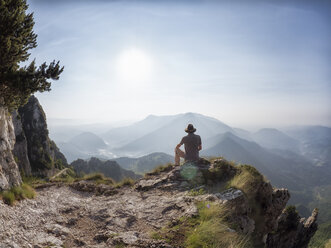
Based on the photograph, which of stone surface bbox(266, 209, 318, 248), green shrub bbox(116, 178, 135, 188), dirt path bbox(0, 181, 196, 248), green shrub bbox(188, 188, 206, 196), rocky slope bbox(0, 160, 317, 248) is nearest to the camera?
dirt path bbox(0, 181, 196, 248)

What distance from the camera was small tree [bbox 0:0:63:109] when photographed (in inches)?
319

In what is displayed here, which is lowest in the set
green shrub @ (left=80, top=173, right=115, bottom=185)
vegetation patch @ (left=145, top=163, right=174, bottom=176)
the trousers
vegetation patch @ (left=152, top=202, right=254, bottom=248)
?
green shrub @ (left=80, top=173, right=115, bottom=185)

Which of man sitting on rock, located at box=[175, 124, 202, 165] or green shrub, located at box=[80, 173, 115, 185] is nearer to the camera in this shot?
man sitting on rock, located at box=[175, 124, 202, 165]

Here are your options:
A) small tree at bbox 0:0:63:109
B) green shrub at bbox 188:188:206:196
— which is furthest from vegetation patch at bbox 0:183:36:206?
green shrub at bbox 188:188:206:196

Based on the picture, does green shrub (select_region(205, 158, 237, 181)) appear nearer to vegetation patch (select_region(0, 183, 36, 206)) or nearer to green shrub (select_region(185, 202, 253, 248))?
green shrub (select_region(185, 202, 253, 248))

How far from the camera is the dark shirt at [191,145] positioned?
14.4 metres

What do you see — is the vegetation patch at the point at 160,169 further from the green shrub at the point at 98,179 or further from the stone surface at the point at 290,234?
the stone surface at the point at 290,234

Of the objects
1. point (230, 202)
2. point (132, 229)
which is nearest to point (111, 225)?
point (132, 229)

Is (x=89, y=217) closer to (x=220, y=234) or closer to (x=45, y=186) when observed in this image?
(x=220, y=234)

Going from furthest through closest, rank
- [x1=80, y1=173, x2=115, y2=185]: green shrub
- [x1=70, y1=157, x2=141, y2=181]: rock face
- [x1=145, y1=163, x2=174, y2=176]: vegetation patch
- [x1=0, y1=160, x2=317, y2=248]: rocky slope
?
[x1=70, y1=157, x2=141, y2=181]: rock face
[x1=80, y1=173, x2=115, y2=185]: green shrub
[x1=145, y1=163, x2=174, y2=176]: vegetation patch
[x1=0, y1=160, x2=317, y2=248]: rocky slope

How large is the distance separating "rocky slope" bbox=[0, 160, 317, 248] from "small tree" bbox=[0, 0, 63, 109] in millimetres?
5621

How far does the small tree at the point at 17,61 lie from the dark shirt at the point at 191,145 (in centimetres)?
971

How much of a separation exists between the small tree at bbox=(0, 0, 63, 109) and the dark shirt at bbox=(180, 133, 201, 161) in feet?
31.9

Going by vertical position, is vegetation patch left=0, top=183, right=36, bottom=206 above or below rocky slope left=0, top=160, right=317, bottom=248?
above
